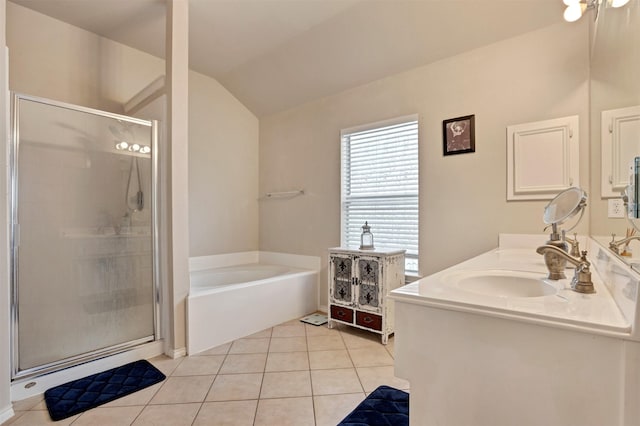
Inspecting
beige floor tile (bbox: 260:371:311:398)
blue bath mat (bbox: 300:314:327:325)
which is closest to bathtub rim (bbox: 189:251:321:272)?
blue bath mat (bbox: 300:314:327:325)

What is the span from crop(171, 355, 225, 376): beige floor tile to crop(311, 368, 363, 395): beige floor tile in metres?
0.71

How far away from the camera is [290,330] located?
296 centimetres

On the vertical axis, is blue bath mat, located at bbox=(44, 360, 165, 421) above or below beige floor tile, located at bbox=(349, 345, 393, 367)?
above

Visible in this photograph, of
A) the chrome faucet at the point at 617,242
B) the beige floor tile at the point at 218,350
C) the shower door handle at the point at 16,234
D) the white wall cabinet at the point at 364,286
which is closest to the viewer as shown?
the chrome faucet at the point at 617,242

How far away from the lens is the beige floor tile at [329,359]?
2.25m

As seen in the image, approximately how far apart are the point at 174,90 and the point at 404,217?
→ 2200mm

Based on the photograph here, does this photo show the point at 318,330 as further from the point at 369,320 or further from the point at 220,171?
the point at 220,171

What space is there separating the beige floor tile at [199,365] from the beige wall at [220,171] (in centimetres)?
153

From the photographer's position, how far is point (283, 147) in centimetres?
393

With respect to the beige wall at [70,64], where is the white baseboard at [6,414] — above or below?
below

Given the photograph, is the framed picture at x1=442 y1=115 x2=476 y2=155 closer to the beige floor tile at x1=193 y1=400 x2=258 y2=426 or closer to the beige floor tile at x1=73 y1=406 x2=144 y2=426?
the beige floor tile at x1=193 y1=400 x2=258 y2=426

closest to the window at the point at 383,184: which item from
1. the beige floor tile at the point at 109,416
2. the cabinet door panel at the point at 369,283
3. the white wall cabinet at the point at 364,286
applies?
the white wall cabinet at the point at 364,286

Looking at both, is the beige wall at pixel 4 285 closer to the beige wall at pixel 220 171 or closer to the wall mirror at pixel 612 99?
the beige wall at pixel 220 171

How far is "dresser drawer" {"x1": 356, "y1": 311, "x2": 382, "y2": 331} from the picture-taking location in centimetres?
269
